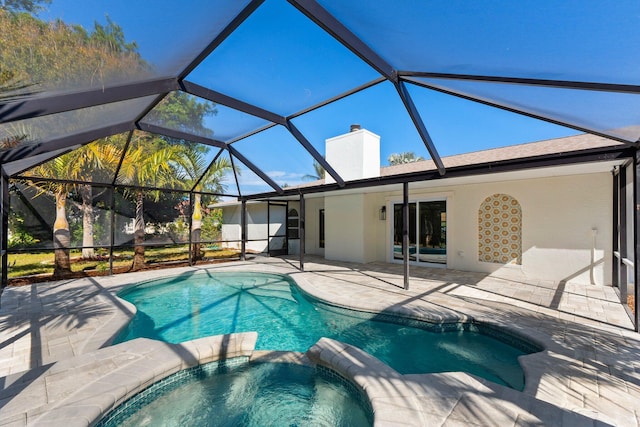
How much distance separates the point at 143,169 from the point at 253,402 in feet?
30.8

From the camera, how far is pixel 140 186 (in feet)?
34.0

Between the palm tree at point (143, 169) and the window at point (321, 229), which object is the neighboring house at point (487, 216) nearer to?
the window at point (321, 229)

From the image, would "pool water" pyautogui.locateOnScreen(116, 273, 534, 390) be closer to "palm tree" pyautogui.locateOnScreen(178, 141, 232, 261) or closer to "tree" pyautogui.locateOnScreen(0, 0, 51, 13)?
"palm tree" pyautogui.locateOnScreen(178, 141, 232, 261)

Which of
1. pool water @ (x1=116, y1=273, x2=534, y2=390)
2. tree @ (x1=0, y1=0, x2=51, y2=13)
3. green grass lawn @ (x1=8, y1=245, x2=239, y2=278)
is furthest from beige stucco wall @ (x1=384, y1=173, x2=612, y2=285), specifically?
green grass lawn @ (x1=8, y1=245, x2=239, y2=278)

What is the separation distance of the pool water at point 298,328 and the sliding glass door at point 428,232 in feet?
17.5

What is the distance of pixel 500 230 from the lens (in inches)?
369

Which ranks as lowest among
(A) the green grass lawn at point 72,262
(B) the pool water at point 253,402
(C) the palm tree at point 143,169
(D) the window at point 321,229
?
(B) the pool water at point 253,402

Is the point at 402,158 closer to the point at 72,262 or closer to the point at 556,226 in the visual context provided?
the point at 556,226

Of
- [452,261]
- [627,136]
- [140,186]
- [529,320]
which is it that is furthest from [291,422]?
[140,186]

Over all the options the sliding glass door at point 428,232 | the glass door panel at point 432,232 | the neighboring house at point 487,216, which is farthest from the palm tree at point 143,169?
the glass door panel at point 432,232

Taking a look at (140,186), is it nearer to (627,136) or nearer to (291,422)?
(291,422)

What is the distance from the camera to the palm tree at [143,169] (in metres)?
9.52

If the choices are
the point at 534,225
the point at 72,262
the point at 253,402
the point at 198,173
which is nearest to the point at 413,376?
the point at 253,402

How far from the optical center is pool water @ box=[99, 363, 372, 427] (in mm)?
3260
